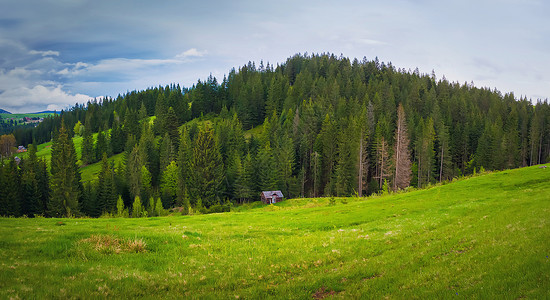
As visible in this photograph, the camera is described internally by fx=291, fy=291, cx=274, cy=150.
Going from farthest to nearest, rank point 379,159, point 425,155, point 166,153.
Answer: point 166,153 → point 425,155 → point 379,159

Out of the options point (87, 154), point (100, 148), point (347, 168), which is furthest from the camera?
point (100, 148)

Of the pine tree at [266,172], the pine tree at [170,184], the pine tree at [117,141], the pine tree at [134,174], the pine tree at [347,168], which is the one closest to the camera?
the pine tree at [347,168]

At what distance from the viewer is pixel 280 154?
10162cm

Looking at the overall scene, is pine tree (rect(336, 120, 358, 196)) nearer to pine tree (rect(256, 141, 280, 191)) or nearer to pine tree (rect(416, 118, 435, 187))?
pine tree (rect(256, 141, 280, 191))

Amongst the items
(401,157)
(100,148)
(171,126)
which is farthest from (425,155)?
(100,148)

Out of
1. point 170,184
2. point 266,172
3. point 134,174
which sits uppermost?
point 266,172

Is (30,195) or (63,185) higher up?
(63,185)

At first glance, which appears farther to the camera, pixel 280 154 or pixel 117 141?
pixel 117 141

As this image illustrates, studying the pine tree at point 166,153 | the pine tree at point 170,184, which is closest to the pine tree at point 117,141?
the pine tree at point 166,153

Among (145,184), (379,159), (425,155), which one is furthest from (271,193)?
(425,155)

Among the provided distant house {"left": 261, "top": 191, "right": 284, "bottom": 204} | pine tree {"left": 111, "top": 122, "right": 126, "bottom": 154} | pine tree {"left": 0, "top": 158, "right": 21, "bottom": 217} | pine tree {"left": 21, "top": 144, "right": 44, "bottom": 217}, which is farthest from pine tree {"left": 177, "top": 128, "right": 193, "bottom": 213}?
pine tree {"left": 111, "top": 122, "right": 126, "bottom": 154}

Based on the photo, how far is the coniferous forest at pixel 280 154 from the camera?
78875 millimetres

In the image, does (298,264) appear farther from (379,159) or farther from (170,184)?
(170,184)

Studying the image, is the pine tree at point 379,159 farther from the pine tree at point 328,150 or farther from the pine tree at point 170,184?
the pine tree at point 170,184
